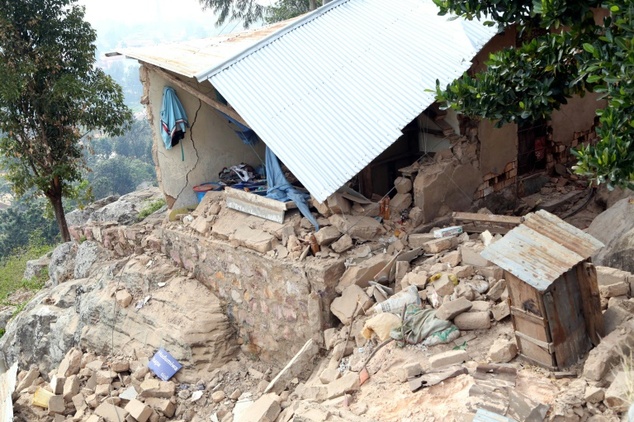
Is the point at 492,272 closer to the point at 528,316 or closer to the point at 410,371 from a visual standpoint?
the point at 528,316

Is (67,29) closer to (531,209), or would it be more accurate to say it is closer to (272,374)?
(272,374)

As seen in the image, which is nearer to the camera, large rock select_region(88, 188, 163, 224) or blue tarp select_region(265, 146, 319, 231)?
blue tarp select_region(265, 146, 319, 231)

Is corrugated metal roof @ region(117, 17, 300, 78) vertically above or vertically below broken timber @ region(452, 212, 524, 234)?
above

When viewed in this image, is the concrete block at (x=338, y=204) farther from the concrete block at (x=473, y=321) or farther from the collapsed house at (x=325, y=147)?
the concrete block at (x=473, y=321)

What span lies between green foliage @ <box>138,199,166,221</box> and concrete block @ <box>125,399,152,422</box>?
5.33 meters

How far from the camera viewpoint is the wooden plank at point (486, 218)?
7449 mm

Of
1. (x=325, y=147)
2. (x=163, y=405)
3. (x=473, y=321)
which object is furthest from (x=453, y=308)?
(x=163, y=405)

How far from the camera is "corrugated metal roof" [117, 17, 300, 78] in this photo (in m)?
8.50

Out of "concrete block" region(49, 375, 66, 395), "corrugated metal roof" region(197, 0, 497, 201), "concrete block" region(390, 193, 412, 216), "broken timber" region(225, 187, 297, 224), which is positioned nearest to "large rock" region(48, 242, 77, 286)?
"concrete block" region(49, 375, 66, 395)

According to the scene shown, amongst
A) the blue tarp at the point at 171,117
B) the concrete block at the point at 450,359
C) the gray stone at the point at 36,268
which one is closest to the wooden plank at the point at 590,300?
the concrete block at the point at 450,359

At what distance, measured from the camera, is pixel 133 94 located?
107750 mm

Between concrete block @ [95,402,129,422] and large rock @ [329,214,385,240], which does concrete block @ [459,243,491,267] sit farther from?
concrete block @ [95,402,129,422]

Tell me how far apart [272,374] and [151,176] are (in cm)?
3393

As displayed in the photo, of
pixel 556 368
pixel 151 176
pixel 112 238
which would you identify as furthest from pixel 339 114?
pixel 151 176
